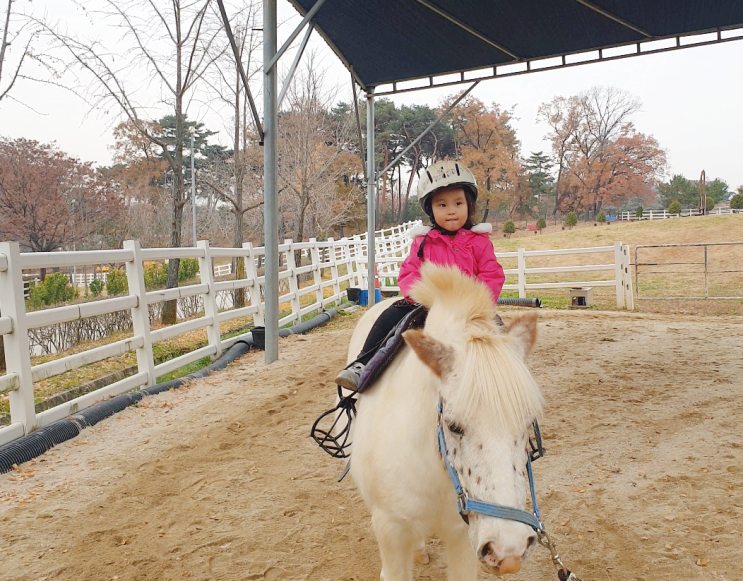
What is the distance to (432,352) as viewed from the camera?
163cm

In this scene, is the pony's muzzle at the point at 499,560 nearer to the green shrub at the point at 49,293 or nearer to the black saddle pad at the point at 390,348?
the black saddle pad at the point at 390,348

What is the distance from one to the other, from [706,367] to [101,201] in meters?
22.6

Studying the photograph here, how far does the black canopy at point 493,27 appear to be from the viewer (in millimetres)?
7738

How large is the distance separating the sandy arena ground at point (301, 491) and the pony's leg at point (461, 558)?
0.63 m

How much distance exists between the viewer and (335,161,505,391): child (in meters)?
2.63

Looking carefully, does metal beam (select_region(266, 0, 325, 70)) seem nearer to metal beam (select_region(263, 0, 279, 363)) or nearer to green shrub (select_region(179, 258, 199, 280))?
metal beam (select_region(263, 0, 279, 363))

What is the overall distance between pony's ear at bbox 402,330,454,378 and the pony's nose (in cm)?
49

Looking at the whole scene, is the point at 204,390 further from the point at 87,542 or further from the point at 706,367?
the point at 706,367

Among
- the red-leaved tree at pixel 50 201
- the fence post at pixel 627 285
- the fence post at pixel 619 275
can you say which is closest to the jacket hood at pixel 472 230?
the fence post at pixel 619 275

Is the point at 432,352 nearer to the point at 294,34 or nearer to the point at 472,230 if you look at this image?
the point at 472,230

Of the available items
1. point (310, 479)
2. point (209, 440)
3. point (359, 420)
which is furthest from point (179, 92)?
point (359, 420)

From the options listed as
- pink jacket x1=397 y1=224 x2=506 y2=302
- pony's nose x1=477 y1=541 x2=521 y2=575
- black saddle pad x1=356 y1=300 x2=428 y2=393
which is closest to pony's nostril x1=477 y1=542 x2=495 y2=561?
pony's nose x1=477 y1=541 x2=521 y2=575

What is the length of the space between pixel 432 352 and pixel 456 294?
31 centimetres

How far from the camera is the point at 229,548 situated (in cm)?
303
